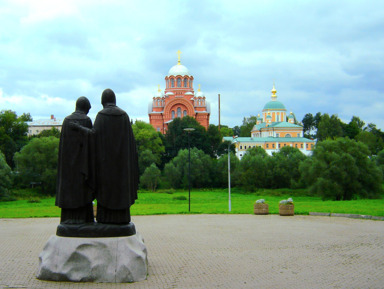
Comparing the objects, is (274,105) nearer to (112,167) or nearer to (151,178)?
(151,178)

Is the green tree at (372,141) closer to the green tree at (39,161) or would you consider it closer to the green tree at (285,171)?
the green tree at (285,171)

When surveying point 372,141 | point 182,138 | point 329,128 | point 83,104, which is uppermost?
point 329,128

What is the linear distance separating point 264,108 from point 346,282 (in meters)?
97.7

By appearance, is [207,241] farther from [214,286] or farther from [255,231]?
[214,286]

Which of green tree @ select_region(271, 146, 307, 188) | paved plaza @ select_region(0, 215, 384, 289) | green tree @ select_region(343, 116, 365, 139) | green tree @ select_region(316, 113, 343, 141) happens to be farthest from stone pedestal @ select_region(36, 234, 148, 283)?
green tree @ select_region(343, 116, 365, 139)

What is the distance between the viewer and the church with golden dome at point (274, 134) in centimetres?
9094

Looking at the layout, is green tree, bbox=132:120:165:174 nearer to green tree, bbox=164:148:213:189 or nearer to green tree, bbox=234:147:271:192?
green tree, bbox=164:148:213:189

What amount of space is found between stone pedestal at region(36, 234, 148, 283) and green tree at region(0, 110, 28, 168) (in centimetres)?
5740

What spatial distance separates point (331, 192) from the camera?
136ft

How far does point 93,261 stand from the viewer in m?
9.46

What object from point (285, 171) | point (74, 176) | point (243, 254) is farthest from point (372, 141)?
point (74, 176)

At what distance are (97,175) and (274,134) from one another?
88.5 m

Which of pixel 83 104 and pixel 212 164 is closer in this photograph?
pixel 83 104

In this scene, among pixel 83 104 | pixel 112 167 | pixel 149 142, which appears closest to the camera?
pixel 112 167
